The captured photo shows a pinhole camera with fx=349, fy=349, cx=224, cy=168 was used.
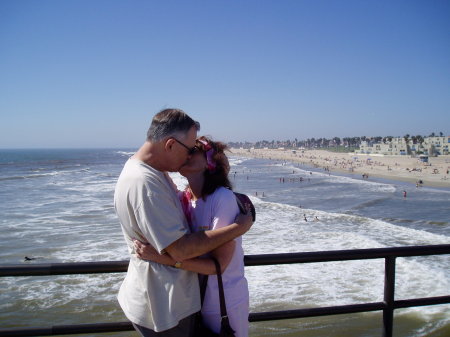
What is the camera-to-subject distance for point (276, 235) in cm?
1451

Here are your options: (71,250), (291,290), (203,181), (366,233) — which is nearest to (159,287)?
(203,181)

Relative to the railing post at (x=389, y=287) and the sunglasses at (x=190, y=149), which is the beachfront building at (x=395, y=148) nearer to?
the railing post at (x=389, y=287)

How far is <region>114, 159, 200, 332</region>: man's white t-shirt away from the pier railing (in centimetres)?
33

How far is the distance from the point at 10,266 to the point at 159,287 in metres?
0.93

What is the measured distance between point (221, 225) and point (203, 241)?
4.7 inches

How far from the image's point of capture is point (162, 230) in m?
1.45

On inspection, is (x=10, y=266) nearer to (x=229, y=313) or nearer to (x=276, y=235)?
(x=229, y=313)

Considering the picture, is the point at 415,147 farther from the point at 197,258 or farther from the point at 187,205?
the point at 197,258

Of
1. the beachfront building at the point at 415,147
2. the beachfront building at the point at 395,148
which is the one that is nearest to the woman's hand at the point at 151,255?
the beachfront building at the point at 415,147

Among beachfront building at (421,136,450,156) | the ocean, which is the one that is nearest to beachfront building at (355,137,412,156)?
beachfront building at (421,136,450,156)

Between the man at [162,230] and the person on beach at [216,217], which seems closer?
the man at [162,230]

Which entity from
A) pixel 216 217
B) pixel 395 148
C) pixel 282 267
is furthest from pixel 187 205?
pixel 395 148

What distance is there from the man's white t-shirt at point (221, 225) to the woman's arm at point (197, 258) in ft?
0.32

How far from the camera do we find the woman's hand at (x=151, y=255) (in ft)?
4.96
